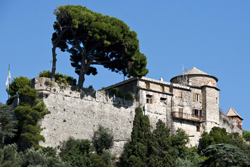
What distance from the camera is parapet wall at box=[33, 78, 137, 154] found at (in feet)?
147

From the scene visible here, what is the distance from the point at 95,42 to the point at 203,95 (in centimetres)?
1622

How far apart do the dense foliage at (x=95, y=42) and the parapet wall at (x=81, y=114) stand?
2.09 meters

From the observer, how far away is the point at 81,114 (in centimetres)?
4694

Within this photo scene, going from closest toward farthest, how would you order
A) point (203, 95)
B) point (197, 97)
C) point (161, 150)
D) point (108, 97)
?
point (161, 150), point (108, 97), point (197, 97), point (203, 95)

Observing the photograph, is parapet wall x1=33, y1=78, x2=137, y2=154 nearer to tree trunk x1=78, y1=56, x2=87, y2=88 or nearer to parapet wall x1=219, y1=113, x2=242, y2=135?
tree trunk x1=78, y1=56, x2=87, y2=88

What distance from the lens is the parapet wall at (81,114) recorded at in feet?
147

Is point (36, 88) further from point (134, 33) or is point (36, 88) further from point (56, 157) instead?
point (134, 33)

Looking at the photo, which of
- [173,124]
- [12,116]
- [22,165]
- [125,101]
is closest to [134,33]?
[125,101]

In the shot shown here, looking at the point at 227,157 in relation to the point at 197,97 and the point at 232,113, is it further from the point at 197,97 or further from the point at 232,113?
the point at 232,113

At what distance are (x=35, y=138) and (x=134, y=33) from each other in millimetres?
15421

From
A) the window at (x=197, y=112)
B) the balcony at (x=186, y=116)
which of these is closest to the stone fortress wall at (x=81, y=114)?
the balcony at (x=186, y=116)

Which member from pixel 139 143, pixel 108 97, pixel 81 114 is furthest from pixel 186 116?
pixel 81 114

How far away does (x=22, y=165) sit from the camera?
3922 cm

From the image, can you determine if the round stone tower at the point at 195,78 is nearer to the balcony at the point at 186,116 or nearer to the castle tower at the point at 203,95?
the castle tower at the point at 203,95
